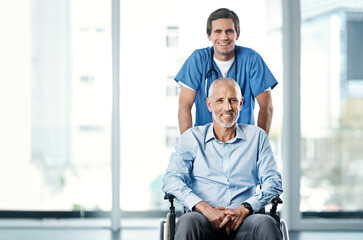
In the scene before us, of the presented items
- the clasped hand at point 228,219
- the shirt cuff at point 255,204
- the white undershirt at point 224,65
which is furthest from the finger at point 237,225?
the white undershirt at point 224,65

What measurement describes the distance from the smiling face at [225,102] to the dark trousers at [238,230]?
Answer: 0.49 metres

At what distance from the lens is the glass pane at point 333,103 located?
4207mm

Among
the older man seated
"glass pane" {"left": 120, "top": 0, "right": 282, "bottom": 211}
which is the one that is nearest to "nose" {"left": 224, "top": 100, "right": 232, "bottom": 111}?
the older man seated

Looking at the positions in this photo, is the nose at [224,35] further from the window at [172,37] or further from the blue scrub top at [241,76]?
the window at [172,37]

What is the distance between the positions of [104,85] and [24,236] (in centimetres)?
149

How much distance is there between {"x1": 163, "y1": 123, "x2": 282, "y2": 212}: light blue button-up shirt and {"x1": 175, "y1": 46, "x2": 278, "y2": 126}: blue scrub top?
364 millimetres

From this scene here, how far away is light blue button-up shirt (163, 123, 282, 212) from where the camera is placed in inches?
91.8

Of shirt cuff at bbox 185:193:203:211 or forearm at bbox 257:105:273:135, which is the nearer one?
shirt cuff at bbox 185:193:203:211

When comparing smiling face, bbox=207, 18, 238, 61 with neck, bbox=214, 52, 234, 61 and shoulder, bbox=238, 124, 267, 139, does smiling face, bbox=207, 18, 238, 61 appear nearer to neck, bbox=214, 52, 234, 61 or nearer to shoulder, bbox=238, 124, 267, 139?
neck, bbox=214, 52, 234, 61

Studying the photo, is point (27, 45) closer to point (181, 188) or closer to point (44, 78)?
point (44, 78)

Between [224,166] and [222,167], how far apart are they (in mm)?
12

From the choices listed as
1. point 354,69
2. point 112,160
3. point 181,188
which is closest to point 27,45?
point 112,160

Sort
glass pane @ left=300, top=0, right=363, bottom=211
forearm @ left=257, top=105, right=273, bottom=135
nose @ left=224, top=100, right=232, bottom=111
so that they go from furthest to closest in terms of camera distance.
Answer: glass pane @ left=300, top=0, right=363, bottom=211 → forearm @ left=257, top=105, right=273, bottom=135 → nose @ left=224, top=100, right=232, bottom=111

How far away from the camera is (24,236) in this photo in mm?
3926
